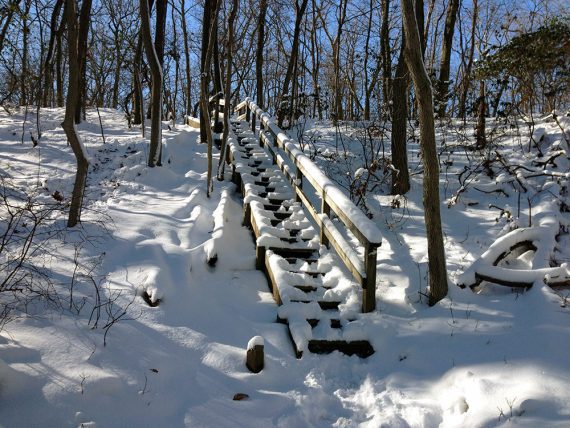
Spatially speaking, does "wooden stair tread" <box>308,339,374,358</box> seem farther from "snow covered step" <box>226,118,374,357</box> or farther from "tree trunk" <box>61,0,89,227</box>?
"tree trunk" <box>61,0,89,227</box>

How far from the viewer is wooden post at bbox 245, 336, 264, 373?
12.6 feet

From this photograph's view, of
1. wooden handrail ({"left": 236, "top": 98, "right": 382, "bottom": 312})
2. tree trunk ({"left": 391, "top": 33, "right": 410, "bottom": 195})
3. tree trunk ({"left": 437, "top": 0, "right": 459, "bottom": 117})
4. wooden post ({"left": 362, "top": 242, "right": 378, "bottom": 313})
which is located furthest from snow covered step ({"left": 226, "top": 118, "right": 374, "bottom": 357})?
tree trunk ({"left": 437, "top": 0, "right": 459, "bottom": 117})

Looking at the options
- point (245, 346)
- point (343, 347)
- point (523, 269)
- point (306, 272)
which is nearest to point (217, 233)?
point (306, 272)

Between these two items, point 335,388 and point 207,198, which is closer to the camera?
point 335,388

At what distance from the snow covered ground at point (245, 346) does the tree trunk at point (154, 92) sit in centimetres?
352

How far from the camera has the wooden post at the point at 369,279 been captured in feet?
15.0

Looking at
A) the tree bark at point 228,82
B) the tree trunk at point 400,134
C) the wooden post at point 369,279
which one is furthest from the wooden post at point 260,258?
the tree bark at point 228,82

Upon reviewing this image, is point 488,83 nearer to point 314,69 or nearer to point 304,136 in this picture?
point 304,136

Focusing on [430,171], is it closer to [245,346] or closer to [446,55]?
[245,346]

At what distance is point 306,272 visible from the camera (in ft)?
18.7

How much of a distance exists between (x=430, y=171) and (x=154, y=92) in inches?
292

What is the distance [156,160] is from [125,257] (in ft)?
17.5

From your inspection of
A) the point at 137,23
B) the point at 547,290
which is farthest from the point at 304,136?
the point at 137,23

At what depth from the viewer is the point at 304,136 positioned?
43.1ft
